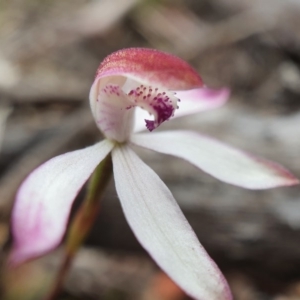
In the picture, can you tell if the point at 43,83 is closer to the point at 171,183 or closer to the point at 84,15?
the point at 84,15

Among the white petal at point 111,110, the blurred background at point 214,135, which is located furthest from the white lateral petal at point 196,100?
the blurred background at point 214,135

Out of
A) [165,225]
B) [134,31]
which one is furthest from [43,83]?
[165,225]

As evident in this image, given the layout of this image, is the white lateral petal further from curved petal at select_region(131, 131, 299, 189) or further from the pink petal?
the pink petal

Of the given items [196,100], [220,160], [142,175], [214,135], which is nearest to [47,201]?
[142,175]

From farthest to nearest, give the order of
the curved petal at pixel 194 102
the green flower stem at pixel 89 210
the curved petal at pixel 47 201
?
the curved petal at pixel 194 102
the green flower stem at pixel 89 210
the curved petal at pixel 47 201

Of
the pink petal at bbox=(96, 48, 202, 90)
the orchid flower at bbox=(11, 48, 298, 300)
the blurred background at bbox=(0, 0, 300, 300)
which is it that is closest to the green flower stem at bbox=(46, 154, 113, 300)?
the orchid flower at bbox=(11, 48, 298, 300)

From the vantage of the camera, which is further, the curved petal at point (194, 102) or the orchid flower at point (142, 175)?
the curved petal at point (194, 102)

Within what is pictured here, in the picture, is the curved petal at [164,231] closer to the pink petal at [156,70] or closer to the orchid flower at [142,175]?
the orchid flower at [142,175]
